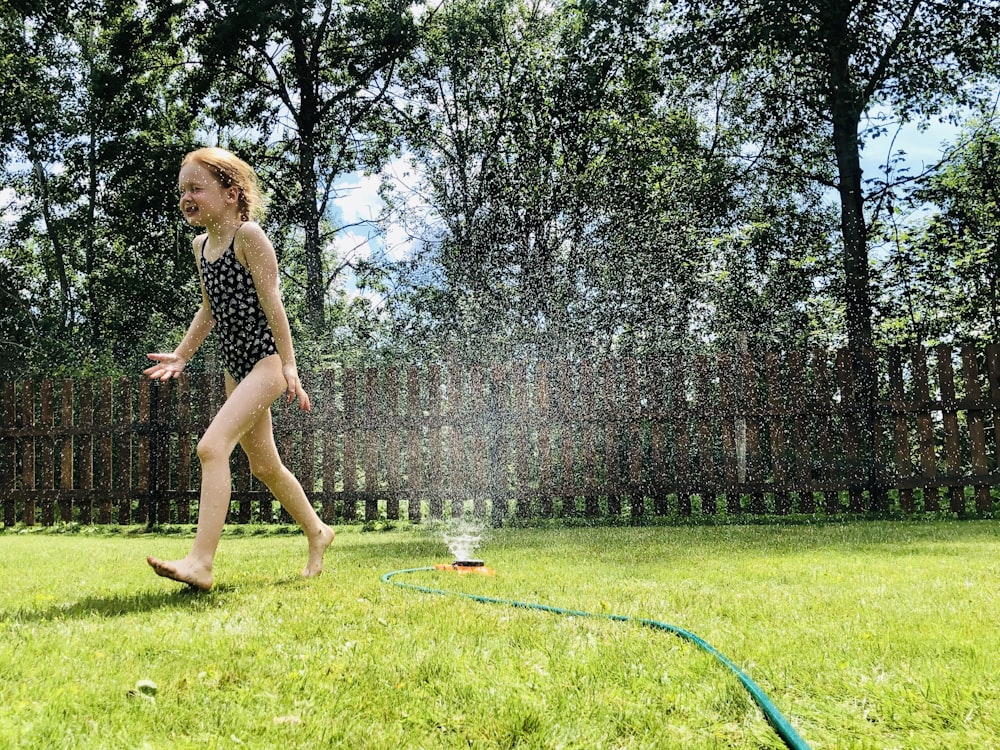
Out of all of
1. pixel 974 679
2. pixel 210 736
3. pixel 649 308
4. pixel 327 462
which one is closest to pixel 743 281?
pixel 649 308

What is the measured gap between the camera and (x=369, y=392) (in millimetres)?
8422

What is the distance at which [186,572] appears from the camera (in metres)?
2.95

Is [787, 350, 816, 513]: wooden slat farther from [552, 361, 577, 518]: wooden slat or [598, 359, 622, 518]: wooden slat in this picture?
[552, 361, 577, 518]: wooden slat

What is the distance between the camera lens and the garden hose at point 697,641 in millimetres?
1558

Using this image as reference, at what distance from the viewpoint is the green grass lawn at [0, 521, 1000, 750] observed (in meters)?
1.58

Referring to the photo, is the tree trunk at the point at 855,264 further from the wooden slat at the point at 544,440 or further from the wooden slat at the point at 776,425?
the wooden slat at the point at 544,440

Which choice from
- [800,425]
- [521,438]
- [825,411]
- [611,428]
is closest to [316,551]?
[521,438]

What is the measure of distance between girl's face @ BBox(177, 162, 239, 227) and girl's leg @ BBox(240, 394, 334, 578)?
0.84m

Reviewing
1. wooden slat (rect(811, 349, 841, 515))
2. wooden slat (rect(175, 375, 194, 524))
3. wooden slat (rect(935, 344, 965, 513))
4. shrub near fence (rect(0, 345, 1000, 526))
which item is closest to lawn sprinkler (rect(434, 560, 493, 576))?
shrub near fence (rect(0, 345, 1000, 526))

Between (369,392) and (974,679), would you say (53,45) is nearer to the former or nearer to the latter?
(369,392)

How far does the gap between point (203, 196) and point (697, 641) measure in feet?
8.26

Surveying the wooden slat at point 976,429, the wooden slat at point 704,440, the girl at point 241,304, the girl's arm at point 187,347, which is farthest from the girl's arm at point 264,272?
the wooden slat at point 976,429

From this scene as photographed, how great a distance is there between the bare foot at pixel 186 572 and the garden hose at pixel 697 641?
0.71 meters

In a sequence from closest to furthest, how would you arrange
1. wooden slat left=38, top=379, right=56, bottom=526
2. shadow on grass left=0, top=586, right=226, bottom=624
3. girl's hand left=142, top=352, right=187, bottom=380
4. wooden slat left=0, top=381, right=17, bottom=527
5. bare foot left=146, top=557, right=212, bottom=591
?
shadow on grass left=0, top=586, right=226, bottom=624 < bare foot left=146, top=557, right=212, bottom=591 < girl's hand left=142, top=352, right=187, bottom=380 < wooden slat left=38, top=379, right=56, bottom=526 < wooden slat left=0, top=381, right=17, bottom=527
